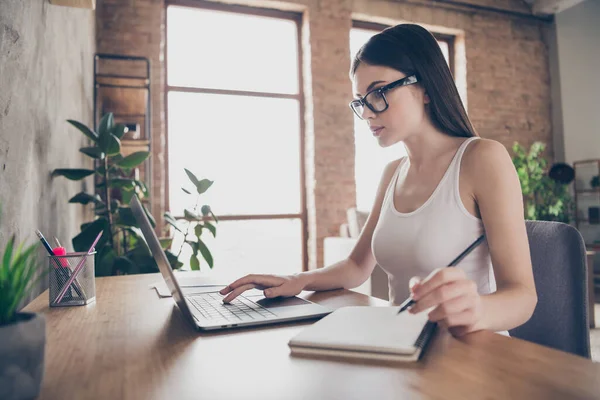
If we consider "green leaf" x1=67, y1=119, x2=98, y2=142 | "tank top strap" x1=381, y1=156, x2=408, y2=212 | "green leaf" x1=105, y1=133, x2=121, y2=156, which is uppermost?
"green leaf" x1=67, y1=119, x2=98, y2=142

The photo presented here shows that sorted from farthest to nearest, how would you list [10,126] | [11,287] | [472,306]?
[10,126] < [472,306] < [11,287]

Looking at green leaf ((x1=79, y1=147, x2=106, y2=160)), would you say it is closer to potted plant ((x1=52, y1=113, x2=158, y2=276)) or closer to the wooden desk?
potted plant ((x1=52, y1=113, x2=158, y2=276))

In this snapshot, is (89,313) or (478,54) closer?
(89,313)

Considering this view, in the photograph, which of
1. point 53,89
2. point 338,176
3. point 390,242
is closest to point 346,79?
point 338,176

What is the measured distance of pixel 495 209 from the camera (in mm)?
999

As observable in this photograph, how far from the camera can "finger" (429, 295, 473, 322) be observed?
65 cm

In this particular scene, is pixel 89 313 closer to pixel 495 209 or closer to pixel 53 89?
pixel 495 209

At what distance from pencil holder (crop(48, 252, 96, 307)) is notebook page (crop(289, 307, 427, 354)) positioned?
0.61 metres

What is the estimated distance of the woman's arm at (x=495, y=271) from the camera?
636 millimetres

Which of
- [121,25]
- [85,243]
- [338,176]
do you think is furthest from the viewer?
[338,176]

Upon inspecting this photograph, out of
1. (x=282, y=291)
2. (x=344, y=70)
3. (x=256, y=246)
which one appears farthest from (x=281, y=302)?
(x=344, y=70)

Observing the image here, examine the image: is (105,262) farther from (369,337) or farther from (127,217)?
(369,337)

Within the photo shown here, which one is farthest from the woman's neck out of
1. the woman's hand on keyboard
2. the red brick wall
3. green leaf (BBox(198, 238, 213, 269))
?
the red brick wall

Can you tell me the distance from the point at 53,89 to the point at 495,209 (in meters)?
1.61
